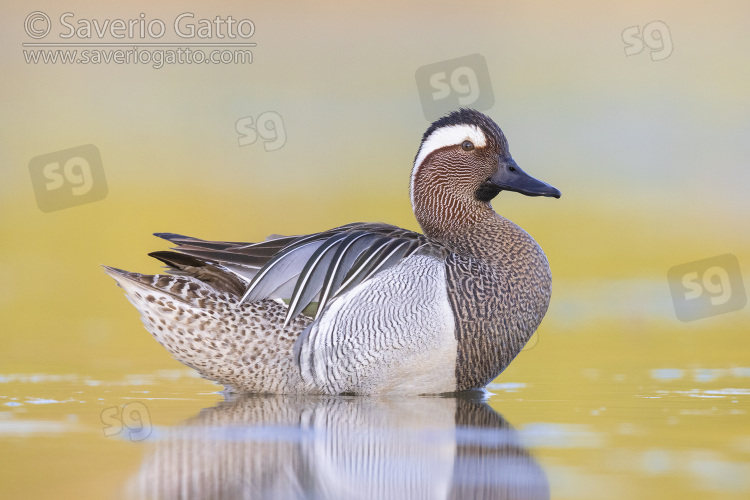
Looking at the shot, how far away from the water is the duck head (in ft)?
3.36

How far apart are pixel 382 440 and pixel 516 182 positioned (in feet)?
7.76

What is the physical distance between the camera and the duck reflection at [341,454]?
4.48 meters

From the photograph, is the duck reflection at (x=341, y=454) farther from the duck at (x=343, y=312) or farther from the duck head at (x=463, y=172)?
the duck head at (x=463, y=172)

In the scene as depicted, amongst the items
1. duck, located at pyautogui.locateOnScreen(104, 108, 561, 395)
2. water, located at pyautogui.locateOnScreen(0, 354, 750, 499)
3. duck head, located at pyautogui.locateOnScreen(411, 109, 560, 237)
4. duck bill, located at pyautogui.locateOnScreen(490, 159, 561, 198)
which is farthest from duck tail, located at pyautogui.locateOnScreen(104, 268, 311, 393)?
duck bill, located at pyautogui.locateOnScreen(490, 159, 561, 198)

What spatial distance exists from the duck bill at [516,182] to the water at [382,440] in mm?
1091

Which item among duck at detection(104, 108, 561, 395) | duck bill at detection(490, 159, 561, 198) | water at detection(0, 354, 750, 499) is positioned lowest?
water at detection(0, 354, 750, 499)

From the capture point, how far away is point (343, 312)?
6582 mm

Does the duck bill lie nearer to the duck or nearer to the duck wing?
the duck

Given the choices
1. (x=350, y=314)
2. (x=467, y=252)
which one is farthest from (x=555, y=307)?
(x=350, y=314)

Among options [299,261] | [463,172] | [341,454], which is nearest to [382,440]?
[341,454]

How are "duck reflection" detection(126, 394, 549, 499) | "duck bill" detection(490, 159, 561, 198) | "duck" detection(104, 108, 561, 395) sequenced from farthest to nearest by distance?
1. "duck bill" detection(490, 159, 561, 198)
2. "duck" detection(104, 108, 561, 395)
3. "duck reflection" detection(126, 394, 549, 499)

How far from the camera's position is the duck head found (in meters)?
7.27

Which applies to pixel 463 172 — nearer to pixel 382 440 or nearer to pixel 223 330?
pixel 223 330

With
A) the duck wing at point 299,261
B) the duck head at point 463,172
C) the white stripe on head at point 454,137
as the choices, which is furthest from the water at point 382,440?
the white stripe on head at point 454,137
